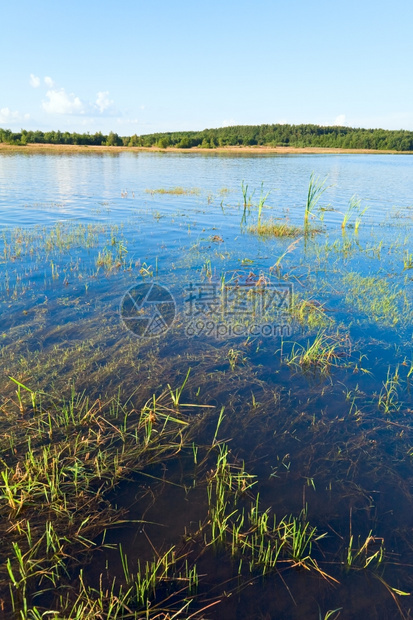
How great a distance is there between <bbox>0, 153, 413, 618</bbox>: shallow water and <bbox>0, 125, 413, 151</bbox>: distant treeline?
85.4 metres

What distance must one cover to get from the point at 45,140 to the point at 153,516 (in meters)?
102

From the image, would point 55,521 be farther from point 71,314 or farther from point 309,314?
point 309,314

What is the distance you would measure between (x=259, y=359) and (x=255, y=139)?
127 metres

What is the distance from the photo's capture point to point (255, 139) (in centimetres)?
11662

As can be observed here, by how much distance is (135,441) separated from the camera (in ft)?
14.8

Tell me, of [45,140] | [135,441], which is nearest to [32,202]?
[135,441]

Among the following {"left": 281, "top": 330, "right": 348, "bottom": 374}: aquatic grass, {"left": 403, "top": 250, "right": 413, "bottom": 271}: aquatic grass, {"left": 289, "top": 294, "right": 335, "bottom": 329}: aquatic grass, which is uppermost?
{"left": 403, "top": 250, "right": 413, "bottom": 271}: aquatic grass

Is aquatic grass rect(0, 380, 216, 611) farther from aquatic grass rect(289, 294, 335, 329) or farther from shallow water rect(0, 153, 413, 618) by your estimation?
aquatic grass rect(289, 294, 335, 329)

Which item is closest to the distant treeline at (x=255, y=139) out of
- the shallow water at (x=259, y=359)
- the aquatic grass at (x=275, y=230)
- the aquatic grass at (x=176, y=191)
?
the aquatic grass at (x=176, y=191)

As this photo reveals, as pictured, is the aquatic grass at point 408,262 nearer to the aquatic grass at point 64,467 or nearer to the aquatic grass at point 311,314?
the aquatic grass at point 311,314

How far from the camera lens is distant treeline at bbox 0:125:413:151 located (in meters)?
85.4

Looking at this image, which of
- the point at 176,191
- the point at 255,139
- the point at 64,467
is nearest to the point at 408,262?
the point at 64,467

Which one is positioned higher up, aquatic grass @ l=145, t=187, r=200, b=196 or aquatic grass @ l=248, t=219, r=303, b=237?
aquatic grass @ l=145, t=187, r=200, b=196

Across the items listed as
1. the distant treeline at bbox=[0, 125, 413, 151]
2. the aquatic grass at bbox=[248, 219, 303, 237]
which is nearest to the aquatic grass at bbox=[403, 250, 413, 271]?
the aquatic grass at bbox=[248, 219, 303, 237]
